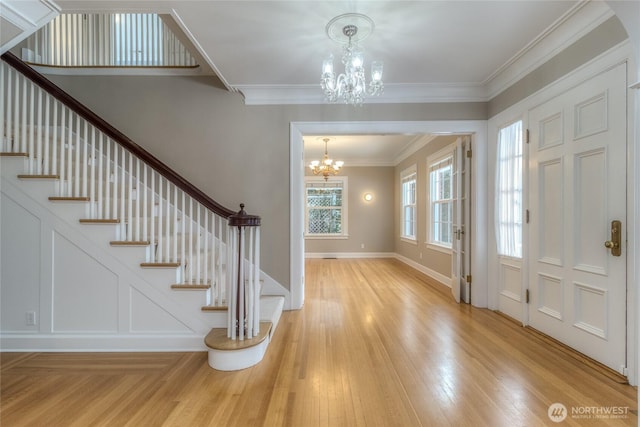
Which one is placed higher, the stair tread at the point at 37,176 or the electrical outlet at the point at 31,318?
the stair tread at the point at 37,176

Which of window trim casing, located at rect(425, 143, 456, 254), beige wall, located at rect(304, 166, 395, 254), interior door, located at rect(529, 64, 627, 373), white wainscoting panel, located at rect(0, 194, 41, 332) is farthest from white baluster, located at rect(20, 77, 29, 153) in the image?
beige wall, located at rect(304, 166, 395, 254)

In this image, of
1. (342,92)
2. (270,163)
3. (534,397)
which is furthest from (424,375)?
(270,163)

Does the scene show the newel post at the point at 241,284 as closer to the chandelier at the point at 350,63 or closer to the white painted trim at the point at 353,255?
the chandelier at the point at 350,63

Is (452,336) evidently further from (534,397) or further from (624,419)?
(624,419)

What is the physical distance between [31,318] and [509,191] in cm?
475

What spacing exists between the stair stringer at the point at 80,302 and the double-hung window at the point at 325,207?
5472mm

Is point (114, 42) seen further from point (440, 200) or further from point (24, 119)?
point (440, 200)

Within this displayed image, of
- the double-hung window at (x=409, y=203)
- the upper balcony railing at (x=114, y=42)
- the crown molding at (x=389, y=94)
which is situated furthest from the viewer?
the double-hung window at (x=409, y=203)

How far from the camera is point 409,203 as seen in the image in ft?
22.6

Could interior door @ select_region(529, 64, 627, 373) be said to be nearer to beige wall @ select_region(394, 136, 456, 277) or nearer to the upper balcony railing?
beige wall @ select_region(394, 136, 456, 277)

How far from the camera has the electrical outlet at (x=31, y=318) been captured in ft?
7.80

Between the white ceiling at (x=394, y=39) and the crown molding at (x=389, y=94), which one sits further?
the crown molding at (x=389, y=94)

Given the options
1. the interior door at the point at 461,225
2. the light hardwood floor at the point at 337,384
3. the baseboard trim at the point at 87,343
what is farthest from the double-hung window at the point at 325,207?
the baseboard trim at the point at 87,343

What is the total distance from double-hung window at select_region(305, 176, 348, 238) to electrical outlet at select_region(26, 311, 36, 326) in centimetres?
583
